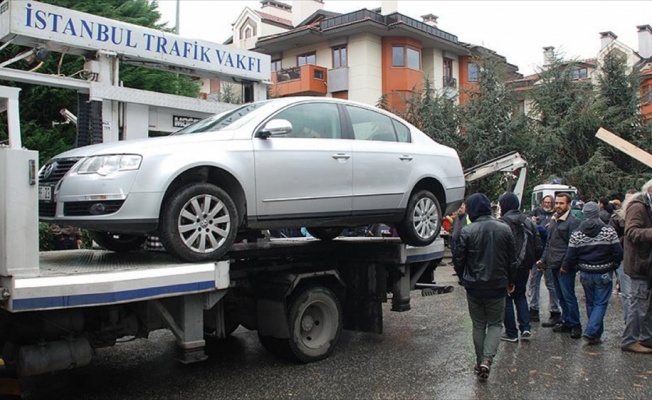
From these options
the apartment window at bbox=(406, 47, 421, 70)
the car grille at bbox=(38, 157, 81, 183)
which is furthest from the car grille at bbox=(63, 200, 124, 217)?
the apartment window at bbox=(406, 47, 421, 70)

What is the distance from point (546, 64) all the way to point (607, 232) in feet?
60.3

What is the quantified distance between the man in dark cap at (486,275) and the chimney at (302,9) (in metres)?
34.0

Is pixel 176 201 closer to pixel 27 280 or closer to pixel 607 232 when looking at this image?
pixel 27 280

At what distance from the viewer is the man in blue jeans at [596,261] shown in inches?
262

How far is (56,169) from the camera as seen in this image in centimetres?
505

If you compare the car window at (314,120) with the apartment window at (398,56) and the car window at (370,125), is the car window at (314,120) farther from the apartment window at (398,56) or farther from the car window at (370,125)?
the apartment window at (398,56)

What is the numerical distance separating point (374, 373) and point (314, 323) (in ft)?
2.79

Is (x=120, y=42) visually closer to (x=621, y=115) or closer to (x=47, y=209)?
(x=47, y=209)

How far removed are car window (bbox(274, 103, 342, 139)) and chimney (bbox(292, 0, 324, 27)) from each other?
32.9m

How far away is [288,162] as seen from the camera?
18.3ft

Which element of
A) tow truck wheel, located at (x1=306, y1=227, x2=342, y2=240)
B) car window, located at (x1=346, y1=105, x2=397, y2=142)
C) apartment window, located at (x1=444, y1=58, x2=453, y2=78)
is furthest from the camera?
apartment window, located at (x1=444, y1=58, x2=453, y2=78)

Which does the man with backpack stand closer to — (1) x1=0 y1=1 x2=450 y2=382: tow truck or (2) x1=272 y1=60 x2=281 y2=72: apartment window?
(1) x1=0 y1=1 x2=450 y2=382: tow truck

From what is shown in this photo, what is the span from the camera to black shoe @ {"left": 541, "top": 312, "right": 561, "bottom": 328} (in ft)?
25.2

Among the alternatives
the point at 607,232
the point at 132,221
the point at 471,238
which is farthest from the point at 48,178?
the point at 607,232
